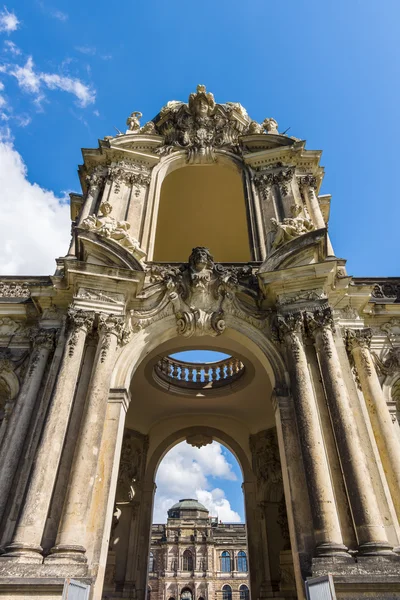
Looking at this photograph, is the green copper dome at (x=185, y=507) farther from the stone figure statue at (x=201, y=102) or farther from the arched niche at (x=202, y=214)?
the stone figure statue at (x=201, y=102)

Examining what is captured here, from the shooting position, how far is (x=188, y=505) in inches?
2222

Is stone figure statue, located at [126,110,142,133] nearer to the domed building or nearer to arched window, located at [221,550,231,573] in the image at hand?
the domed building

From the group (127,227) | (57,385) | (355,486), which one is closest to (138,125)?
(127,227)

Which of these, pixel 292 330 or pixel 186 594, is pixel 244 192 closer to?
pixel 292 330

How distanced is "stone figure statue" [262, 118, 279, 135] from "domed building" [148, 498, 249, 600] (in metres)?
51.3

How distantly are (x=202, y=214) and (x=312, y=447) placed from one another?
12.3m

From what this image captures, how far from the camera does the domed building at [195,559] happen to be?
5034 cm

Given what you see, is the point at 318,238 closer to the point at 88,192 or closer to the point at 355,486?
the point at 355,486

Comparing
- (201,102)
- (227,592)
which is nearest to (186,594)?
(227,592)

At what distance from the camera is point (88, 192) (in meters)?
13.2

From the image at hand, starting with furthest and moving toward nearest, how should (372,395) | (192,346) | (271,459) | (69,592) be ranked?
(271,459), (192,346), (372,395), (69,592)

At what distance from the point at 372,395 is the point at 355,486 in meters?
2.50

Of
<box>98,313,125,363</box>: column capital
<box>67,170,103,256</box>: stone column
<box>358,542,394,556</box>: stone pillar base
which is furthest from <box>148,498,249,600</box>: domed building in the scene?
<box>358,542,394,556</box>: stone pillar base

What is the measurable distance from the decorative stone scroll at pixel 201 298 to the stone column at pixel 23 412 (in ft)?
6.90
